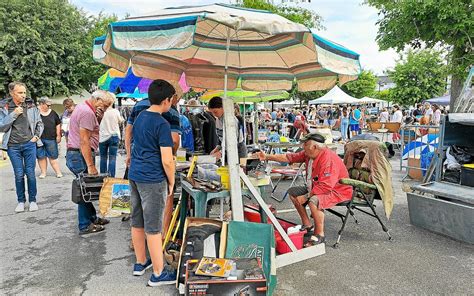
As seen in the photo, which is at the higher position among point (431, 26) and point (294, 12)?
point (294, 12)

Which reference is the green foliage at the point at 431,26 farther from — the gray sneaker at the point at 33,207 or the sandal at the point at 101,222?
the gray sneaker at the point at 33,207

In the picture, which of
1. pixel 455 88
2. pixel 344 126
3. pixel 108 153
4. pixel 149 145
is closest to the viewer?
pixel 149 145

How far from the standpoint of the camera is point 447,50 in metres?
11.1

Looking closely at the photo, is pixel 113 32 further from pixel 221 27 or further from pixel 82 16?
pixel 82 16

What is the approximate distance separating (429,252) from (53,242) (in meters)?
4.46

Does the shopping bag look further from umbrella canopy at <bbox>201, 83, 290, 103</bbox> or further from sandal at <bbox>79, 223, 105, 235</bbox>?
umbrella canopy at <bbox>201, 83, 290, 103</bbox>

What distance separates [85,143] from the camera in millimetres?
4414

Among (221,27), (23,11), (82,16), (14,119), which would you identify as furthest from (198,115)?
(82,16)

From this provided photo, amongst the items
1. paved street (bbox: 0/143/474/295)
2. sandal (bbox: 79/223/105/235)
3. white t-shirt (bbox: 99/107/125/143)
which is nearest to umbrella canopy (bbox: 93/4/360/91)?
white t-shirt (bbox: 99/107/125/143)

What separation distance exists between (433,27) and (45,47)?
920 inches

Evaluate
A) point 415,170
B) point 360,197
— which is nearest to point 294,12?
point 415,170

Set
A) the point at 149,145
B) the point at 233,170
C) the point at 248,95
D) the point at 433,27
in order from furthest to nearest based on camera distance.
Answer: the point at 248,95 → the point at 433,27 → the point at 233,170 → the point at 149,145

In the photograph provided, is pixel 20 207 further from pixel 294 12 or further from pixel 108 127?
pixel 294 12

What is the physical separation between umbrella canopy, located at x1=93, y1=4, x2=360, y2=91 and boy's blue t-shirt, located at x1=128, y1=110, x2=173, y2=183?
0.59m
